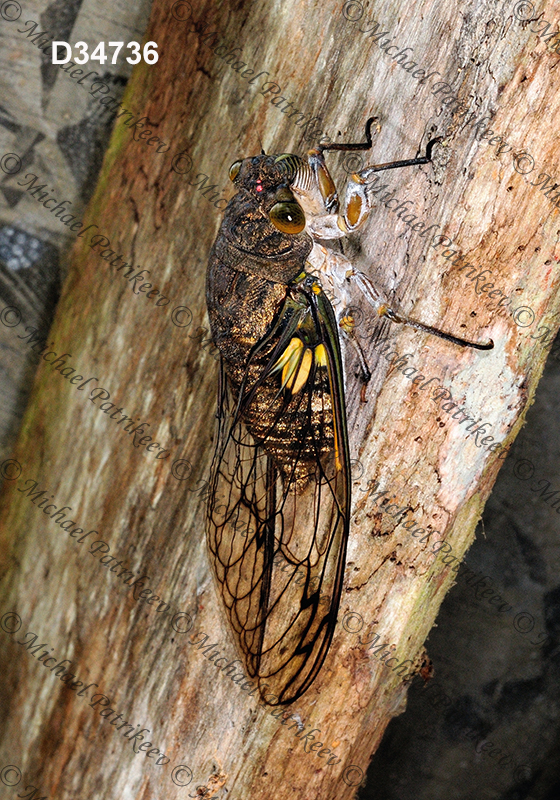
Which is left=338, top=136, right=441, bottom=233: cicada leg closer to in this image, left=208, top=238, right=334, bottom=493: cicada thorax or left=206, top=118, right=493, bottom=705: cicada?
left=206, top=118, right=493, bottom=705: cicada

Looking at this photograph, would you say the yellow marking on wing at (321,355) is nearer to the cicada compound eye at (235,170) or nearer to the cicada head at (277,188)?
the cicada head at (277,188)

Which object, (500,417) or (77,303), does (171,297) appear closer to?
(77,303)

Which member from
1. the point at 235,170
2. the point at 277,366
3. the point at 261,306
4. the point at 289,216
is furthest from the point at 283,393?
the point at 235,170

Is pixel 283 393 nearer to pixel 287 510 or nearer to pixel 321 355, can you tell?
pixel 321 355

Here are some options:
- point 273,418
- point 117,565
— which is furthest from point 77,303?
point 273,418

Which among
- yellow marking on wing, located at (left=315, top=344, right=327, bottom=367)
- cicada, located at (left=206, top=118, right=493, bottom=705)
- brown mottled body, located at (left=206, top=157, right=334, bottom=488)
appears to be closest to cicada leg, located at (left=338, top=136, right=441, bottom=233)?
cicada, located at (left=206, top=118, right=493, bottom=705)

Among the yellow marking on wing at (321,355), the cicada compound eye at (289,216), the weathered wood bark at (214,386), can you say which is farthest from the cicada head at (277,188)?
the yellow marking on wing at (321,355)
